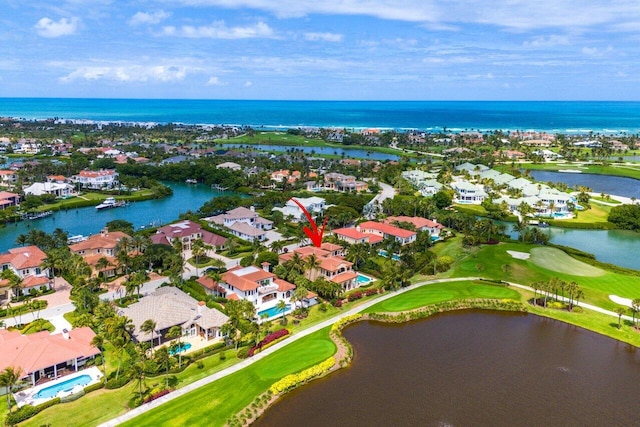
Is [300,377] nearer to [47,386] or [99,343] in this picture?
[99,343]

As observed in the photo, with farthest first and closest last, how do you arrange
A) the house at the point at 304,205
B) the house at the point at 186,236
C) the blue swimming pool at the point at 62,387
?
the house at the point at 304,205, the house at the point at 186,236, the blue swimming pool at the point at 62,387

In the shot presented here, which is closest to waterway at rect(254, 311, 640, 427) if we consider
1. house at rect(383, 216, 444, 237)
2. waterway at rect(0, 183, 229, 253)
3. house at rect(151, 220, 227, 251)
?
house at rect(151, 220, 227, 251)

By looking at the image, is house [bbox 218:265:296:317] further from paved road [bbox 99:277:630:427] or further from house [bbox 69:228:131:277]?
house [bbox 69:228:131:277]

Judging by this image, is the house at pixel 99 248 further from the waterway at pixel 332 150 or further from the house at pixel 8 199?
the waterway at pixel 332 150

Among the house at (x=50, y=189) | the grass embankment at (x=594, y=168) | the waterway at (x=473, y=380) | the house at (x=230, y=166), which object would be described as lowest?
the waterway at (x=473, y=380)

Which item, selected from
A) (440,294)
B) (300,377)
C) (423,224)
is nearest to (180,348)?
(300,377)

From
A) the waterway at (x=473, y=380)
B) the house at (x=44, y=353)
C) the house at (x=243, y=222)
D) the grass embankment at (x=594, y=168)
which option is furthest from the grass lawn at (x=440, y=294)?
the grass embankment at (x=594, y=168)
